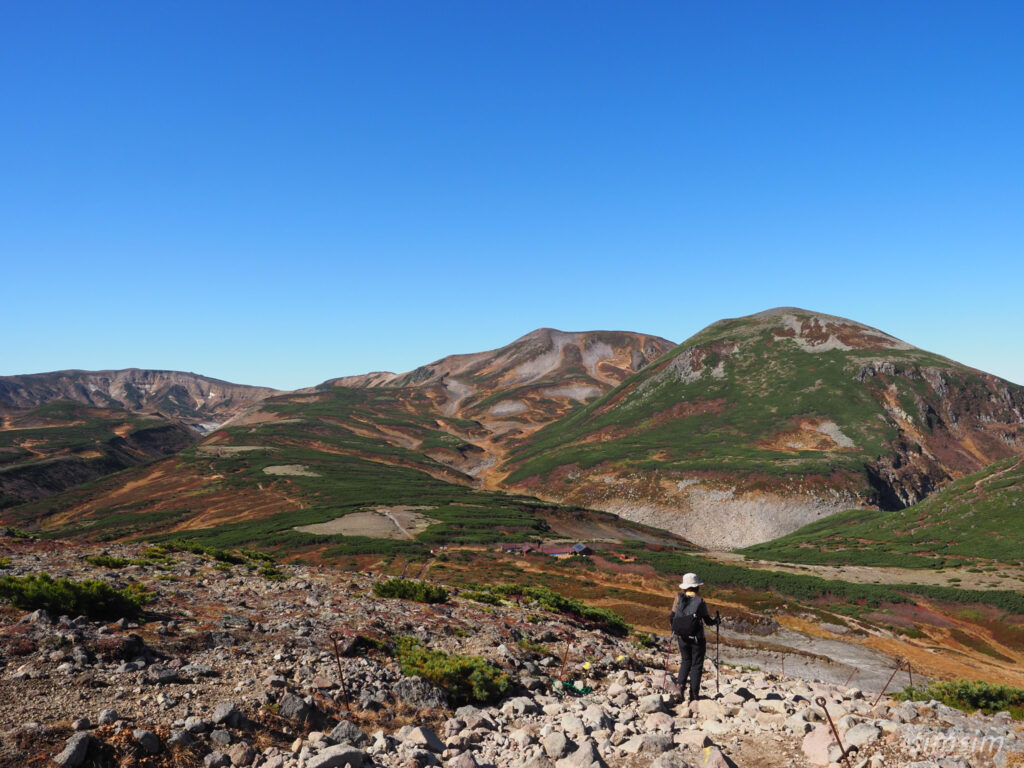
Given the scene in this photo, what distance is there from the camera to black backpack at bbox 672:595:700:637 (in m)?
13.1

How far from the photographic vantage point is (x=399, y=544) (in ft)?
233

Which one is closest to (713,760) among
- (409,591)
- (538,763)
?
(538,763)

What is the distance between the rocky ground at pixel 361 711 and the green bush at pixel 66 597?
0.47 m

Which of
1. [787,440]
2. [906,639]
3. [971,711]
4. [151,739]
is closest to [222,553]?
[151,739]

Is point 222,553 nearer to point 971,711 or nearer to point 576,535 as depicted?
point 971,711

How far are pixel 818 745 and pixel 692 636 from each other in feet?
11.0

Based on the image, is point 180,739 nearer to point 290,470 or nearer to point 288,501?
point 288,501

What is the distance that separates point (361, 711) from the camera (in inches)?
471

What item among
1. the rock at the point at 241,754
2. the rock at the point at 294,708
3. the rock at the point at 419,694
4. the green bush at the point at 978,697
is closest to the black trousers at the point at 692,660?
the rock at the point at 419,694

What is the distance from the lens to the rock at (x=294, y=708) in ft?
35.8

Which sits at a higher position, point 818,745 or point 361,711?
point 818,745

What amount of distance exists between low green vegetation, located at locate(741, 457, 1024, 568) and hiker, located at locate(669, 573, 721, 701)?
69173 millimetres

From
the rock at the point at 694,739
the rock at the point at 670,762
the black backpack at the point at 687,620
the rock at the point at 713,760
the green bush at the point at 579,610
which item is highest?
the black backpack at the point at 687,620

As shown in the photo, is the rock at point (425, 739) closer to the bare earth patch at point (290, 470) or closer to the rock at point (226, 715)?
the rock at point (226, 715)
